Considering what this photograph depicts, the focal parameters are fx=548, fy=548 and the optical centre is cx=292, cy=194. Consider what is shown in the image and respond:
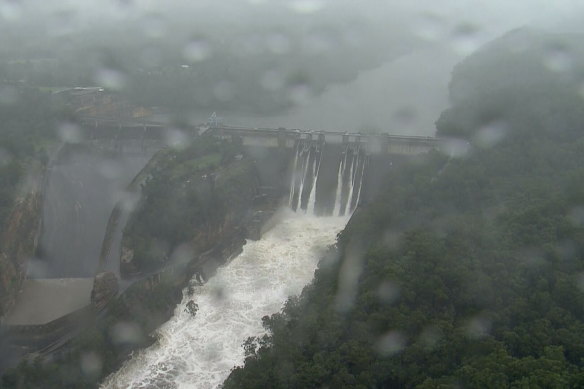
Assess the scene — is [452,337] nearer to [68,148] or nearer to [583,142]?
[583,142]

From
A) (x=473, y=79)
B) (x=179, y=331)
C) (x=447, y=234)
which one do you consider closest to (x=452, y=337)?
(x=447, y=234)

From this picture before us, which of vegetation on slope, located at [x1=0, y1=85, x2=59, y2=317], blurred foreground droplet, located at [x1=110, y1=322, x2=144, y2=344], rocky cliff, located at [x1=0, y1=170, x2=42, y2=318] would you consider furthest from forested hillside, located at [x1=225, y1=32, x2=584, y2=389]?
vegetation on slope, located at [x1=0, y1=85, x2=59, y2=317]

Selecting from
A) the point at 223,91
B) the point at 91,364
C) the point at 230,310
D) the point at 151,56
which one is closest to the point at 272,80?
the point at 223,91

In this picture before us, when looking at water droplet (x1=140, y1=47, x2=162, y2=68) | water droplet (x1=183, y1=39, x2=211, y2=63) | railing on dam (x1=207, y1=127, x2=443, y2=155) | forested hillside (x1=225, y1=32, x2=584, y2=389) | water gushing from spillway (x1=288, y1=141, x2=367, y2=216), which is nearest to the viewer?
forested hillside (x1=225, y1=32, x2=584, y2=389)

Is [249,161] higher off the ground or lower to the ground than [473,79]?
lower

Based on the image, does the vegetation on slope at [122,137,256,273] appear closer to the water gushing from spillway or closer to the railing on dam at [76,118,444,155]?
the railing on dam at [76,118,444,155]

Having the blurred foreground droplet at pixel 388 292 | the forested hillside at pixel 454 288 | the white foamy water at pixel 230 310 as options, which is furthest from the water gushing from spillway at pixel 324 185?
the blurred foreground droplet at pixel 388 292
